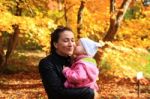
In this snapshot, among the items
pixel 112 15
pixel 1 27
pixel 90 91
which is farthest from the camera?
pixel 112 15

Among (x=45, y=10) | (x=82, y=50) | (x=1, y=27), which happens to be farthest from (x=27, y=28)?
(x=82, y=50)

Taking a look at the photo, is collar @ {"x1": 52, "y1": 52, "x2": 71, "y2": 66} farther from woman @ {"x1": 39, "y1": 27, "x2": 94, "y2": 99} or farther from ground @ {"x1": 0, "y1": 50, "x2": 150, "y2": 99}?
ground @ {"x1": 0, "y1": 50, "x2": 150, "y2": 99}

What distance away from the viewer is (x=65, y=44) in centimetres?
351

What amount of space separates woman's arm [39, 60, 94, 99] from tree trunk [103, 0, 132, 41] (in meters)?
9.92

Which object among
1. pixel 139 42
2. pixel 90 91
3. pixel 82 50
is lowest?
pixel 139 42

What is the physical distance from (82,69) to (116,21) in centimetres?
1010

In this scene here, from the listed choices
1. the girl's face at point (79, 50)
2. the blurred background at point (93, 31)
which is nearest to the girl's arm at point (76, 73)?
the girl's face at point (79, 50)

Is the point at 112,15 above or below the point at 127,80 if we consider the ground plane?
above

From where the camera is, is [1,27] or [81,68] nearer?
[81,68]

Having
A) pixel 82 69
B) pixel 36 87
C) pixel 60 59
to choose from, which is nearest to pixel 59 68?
pixel 60 59

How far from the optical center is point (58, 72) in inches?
137

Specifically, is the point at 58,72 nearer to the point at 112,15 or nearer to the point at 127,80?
the point at 112,15

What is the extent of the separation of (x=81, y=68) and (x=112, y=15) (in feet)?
32.9

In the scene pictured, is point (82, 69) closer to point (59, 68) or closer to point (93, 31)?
point (59, 68)
